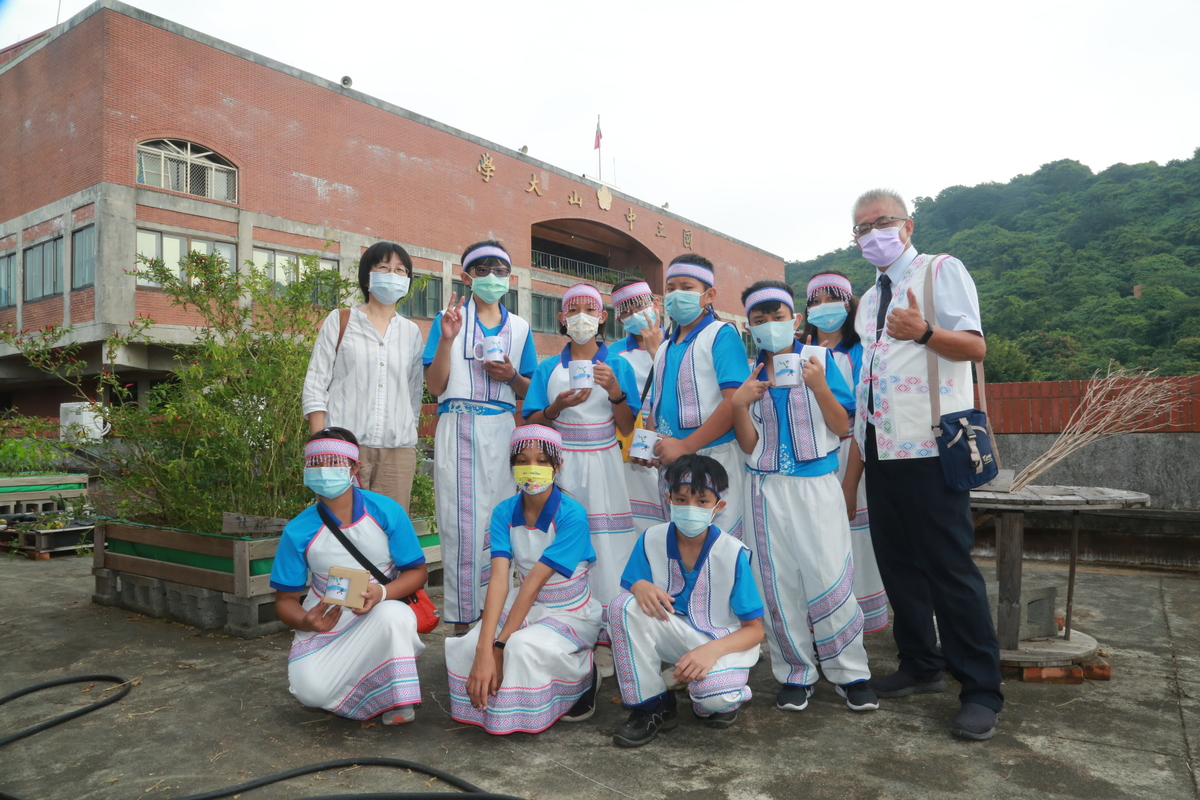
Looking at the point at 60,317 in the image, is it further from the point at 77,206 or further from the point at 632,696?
the point at 632,696

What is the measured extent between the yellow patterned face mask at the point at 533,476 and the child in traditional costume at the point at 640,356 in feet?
1.53

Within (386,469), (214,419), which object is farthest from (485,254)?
(214,419)

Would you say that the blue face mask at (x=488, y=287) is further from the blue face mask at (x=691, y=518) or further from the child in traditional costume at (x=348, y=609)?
the blue face mask at (x=691, y=518)

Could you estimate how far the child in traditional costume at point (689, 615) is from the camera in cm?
316

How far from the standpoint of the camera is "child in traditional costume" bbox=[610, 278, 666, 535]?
3947mm

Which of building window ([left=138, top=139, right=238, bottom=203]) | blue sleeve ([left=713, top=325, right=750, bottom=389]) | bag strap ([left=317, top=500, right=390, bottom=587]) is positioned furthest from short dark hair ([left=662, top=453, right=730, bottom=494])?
building window ([left=138, top=139, right=238, bottom=203])

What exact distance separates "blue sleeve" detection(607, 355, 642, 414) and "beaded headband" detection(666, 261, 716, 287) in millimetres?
491

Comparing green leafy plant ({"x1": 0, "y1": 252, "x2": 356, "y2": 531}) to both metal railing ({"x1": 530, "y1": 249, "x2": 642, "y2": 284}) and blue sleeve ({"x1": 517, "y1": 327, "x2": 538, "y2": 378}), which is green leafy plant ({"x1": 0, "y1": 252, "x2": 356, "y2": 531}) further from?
metal railing ({"x1": 530, "y1": 249, "x2": 642, "y2": 284})

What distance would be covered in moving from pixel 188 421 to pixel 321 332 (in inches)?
72.7

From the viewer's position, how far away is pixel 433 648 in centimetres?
453

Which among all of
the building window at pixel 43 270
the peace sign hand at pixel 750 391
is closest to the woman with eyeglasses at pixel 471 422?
the peace sign hand at pixel 750 391

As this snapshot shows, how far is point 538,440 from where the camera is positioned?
136 inches

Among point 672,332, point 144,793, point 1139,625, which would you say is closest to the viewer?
point 144,793

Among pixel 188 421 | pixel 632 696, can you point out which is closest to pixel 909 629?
pixel 632 696
